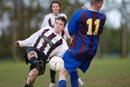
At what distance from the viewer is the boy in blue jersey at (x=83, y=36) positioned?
27.2 feet

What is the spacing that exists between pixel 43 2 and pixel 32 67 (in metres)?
42.6

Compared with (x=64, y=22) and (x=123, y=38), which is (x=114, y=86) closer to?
(x=64, y=22)

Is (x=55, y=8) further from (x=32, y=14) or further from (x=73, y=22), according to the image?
(x=32, y=14)

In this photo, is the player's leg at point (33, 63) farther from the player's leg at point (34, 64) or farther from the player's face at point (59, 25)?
the player's face at point (59, 25)

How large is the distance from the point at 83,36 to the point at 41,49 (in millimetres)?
1742

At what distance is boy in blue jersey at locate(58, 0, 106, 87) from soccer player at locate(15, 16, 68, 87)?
4.19 ft

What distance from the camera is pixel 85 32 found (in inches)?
332

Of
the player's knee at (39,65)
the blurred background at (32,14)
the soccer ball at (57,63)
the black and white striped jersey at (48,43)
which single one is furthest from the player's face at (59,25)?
the blurred background at (32,14)

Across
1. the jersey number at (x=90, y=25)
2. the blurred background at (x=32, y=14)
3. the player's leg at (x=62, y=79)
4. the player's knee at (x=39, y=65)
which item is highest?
the jersey number at (x=90, y=25)

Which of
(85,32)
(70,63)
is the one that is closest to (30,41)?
(70,63)

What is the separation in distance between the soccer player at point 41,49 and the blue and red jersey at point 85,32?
127 cm

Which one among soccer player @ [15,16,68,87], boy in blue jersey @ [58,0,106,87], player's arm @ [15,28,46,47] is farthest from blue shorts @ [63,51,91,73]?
player's arm @ [15,28,46,47]

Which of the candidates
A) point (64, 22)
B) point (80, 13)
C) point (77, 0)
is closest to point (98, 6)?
point (80, 13)

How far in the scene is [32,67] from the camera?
390 inches
